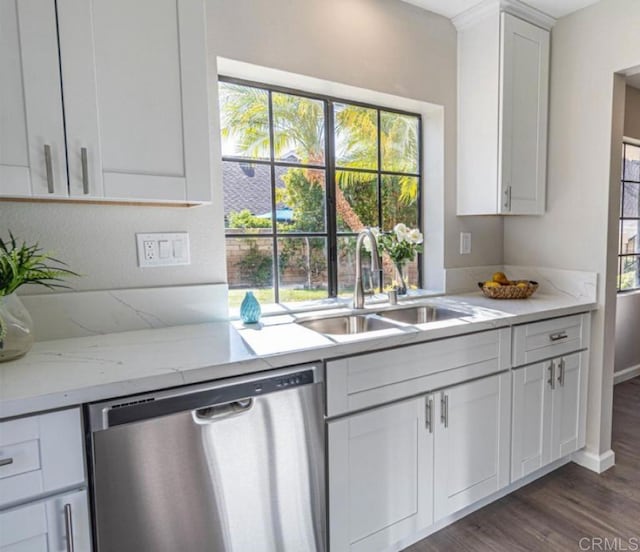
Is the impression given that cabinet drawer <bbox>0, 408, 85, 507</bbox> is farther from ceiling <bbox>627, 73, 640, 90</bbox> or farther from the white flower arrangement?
ceiling <bbox>627, 73, 640, 90</bbox>

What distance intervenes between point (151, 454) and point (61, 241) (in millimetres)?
816

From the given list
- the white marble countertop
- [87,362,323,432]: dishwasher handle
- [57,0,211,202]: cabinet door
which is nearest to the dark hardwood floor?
the white marble countertop

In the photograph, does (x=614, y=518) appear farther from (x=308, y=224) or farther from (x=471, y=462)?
(x=308, y=224)

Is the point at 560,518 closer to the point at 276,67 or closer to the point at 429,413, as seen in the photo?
the point at 429,413

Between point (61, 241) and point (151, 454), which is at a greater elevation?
point (61, 241)

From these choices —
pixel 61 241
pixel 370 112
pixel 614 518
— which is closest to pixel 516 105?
pixel 370 112

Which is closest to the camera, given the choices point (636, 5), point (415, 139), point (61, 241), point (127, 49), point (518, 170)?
point (127, 49)

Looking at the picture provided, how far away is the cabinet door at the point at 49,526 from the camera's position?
0.89 metres

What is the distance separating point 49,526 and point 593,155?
2612 millimetres

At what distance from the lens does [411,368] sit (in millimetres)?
1490

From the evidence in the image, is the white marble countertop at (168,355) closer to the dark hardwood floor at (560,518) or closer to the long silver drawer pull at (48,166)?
the long silver drawer pull at (48,166)

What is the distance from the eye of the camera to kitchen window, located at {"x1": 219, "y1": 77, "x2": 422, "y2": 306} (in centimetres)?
185

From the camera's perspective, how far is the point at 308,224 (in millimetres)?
2049

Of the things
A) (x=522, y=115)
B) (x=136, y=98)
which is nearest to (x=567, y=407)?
(x=522, y=115)
